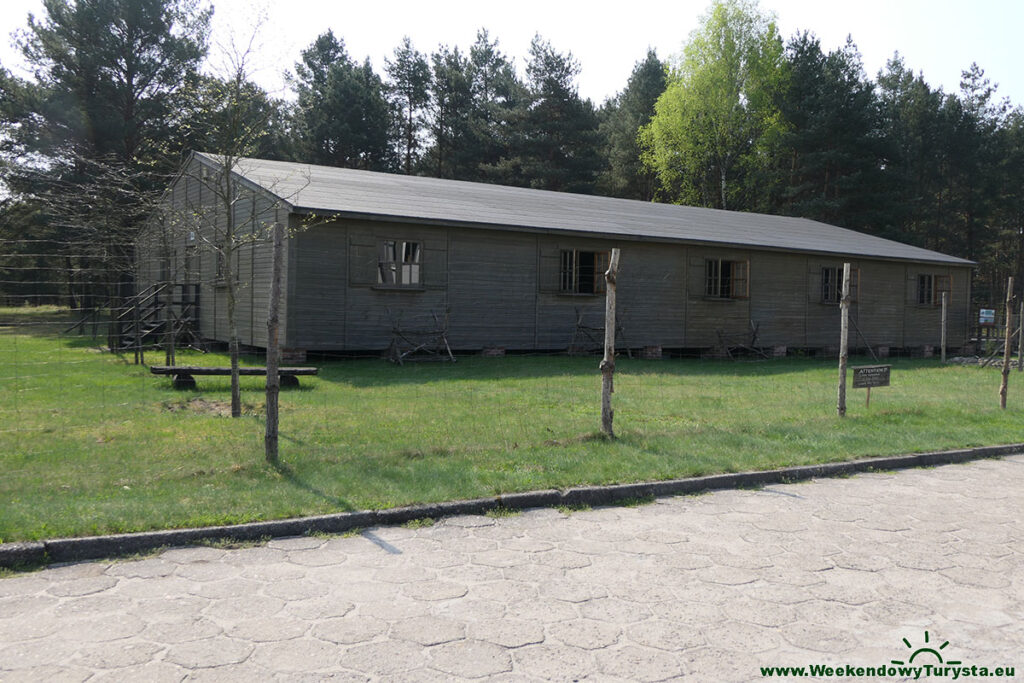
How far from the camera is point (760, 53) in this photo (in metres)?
41.4

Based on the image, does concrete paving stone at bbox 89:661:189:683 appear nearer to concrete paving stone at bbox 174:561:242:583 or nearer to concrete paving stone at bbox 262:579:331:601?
concrete paving stone at bbox 262:579:331:601

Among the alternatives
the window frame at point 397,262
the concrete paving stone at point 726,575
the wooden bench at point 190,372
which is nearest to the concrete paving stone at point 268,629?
the concrete paving stone at point 726,575

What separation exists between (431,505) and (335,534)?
0.77 metres

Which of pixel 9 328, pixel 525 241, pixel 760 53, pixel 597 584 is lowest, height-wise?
pixel 597 584

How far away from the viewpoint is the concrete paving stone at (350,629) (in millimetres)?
3580

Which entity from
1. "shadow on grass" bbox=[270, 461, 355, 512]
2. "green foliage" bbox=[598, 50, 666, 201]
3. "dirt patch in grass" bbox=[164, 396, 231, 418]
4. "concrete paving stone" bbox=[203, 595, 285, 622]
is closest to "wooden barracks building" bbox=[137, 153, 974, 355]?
"dirt patch in grass" bbox=[164, 396, 231, 418]

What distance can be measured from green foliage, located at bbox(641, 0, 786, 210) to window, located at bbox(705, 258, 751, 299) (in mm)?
19920

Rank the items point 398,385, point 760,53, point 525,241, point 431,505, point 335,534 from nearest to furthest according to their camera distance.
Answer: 1. point 335,534
2. point 431,505
3. point 398,385
4. point 525,241
5. point 760,53

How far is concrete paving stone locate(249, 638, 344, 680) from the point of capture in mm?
3273

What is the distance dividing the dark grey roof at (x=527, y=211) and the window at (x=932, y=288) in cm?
76

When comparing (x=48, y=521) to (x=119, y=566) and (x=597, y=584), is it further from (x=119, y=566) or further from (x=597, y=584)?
(x=597, y=584)

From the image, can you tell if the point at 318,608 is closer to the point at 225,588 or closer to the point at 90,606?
the point at 225,588

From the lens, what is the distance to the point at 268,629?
366 centimetres

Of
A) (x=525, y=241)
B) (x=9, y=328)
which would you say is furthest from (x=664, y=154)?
(x=9, y=328)
